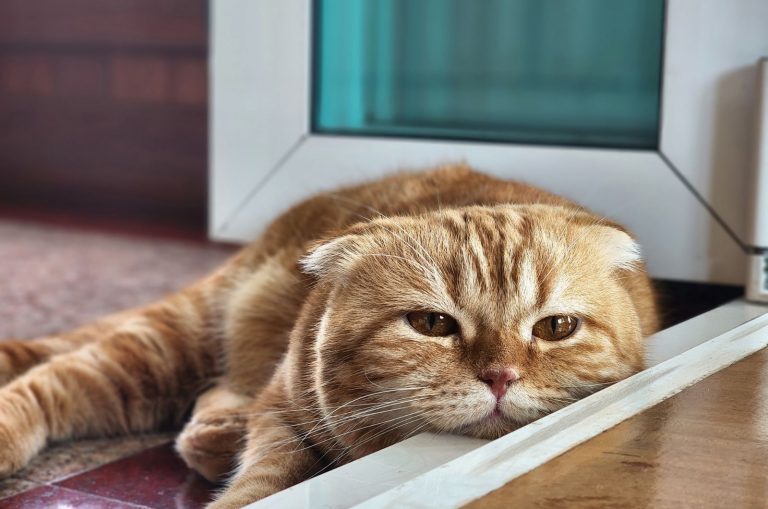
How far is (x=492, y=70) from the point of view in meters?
2.36

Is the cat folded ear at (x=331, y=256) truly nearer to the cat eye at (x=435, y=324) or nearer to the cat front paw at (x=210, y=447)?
the cat eye at (x=435, y=324)

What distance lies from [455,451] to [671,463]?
238 mm

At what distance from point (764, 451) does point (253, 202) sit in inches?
65.0

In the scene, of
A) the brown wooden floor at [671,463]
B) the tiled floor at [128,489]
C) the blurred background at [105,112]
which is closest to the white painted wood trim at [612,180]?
the brown wooden floor at [671,463]

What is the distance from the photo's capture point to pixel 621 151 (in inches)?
86.0

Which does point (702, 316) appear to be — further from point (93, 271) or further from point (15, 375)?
point (93, 271)

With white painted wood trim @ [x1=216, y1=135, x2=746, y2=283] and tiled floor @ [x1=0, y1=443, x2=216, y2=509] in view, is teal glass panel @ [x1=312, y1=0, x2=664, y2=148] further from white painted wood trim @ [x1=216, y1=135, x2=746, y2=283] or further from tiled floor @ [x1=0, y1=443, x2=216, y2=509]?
tiled floor @ [x1=0, y1=443, x2=216, y2=509]

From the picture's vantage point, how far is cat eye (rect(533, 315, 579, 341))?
1.33 meters

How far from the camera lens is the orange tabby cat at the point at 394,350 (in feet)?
4.20

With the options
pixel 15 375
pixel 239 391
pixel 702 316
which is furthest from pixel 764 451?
pixel 15 375

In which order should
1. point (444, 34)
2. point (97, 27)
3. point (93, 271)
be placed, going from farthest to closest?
point (97, 27), point (93, 271), point (444, 34)

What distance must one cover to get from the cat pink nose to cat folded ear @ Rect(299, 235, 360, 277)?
0.27 m

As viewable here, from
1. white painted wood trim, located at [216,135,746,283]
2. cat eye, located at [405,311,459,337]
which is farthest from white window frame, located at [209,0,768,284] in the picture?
cat eye, located at [405,311,459,337]

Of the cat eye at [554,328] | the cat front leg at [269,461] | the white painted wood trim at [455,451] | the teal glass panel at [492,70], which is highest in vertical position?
the teal glass panel at [492,70]
